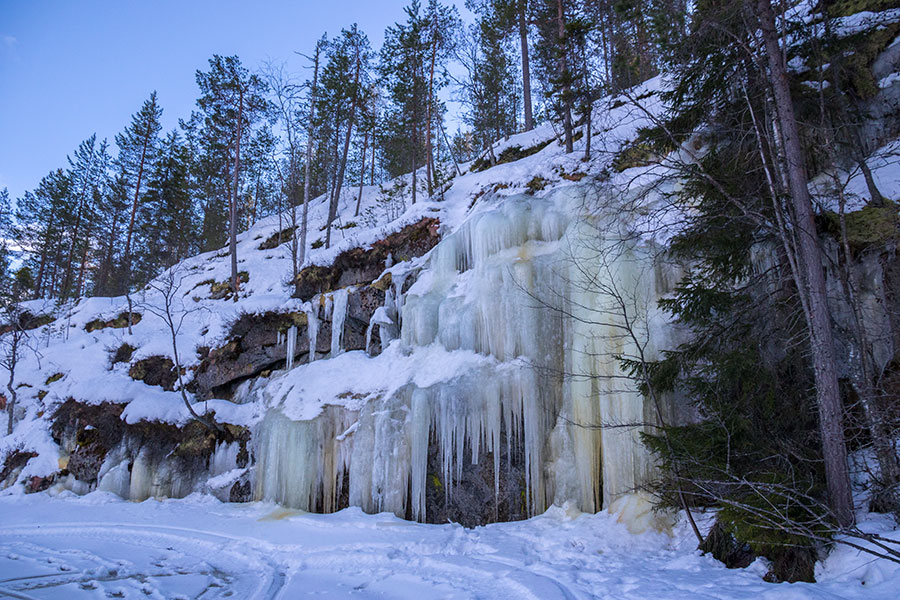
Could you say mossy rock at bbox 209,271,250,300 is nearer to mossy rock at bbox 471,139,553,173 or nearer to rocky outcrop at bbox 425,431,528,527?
mossy rock at bbox 471,139,553,173

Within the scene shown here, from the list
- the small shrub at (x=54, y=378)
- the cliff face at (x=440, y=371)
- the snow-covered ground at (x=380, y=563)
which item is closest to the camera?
the snow-covered ground at (x=380, y=563)

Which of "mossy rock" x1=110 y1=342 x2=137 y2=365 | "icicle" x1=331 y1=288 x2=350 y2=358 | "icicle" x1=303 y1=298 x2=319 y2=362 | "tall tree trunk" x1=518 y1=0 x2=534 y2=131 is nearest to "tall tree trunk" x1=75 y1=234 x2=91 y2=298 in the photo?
"mossy rock" x1=110 y1=342 x2=137 y2=365

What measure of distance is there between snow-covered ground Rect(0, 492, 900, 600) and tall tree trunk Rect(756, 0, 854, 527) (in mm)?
602

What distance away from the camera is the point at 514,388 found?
22.4 feet

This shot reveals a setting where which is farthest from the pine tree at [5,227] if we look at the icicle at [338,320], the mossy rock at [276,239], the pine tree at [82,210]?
the icicle at [338,320]

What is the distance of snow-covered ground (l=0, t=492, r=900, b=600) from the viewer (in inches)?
142

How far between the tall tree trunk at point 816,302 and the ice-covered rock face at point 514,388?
1759 mm

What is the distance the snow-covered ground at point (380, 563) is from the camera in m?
3.61

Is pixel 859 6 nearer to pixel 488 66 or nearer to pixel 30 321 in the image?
pixel 488 66

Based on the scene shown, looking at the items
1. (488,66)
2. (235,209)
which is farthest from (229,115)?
(488,66)

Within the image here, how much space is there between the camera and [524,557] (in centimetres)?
481

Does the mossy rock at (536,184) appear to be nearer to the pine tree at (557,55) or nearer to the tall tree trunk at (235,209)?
the pine tree at (557,55)

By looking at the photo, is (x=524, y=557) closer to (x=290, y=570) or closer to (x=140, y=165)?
(x=290, y=570)

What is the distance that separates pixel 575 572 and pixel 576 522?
1.48m
